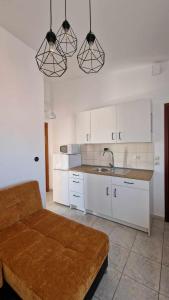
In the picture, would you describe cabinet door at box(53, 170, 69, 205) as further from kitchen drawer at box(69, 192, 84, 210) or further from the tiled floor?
the tiled floor

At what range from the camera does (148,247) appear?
2.02 metres

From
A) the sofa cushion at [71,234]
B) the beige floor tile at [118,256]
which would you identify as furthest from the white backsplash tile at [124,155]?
the sofa cushion at [71,234]

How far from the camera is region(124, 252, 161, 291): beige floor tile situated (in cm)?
152

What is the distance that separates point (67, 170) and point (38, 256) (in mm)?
2025

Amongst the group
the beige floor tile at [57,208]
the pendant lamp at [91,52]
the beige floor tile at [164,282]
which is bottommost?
the beige floor tile at [164,282]

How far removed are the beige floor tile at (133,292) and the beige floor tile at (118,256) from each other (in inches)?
6.9

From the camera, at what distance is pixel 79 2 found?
1.56 metres

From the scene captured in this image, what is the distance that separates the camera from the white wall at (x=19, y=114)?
1966 mm

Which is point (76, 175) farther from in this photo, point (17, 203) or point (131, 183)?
point (17, 203)

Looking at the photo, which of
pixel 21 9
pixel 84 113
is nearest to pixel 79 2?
pixel 21 9

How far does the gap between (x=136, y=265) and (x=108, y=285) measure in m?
0.42

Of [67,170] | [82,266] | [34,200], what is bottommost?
[82,266]

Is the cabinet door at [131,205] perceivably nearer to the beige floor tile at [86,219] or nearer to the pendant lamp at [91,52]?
the beige floor tile at [86,219]

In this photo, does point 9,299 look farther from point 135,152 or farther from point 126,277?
point 135,152
